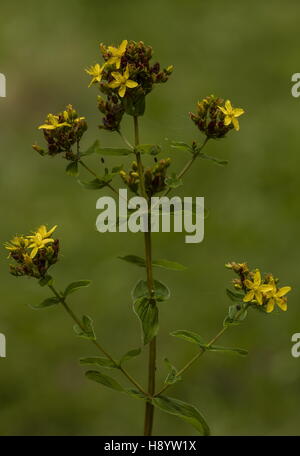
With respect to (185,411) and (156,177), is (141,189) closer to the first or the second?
(156,177)

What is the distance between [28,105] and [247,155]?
5.58 feet

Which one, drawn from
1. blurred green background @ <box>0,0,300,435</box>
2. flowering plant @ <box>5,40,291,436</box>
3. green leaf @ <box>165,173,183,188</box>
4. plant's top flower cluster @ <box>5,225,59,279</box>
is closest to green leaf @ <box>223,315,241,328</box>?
flowering plant @ <box>5,40,291,436</box>

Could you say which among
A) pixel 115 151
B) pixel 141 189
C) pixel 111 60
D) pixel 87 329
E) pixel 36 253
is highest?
pixel 111 60

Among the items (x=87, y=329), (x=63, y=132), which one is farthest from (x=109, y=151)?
(x=87, y=329)

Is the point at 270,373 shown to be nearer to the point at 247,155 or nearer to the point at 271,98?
the point at 247,155

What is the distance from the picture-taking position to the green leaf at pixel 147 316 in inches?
75.3

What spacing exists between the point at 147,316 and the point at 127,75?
0.62 metres

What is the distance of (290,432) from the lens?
10.4 ft

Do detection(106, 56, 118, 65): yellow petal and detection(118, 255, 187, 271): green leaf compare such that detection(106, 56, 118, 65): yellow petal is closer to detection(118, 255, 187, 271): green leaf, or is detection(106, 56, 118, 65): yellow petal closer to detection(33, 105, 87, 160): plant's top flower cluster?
detection(33, 105, 87, 160): plant's top flower cluster

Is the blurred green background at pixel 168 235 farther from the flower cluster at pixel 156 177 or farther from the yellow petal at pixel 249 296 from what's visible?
the flower cluster at pixel 156 177

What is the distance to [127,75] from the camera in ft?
5.98

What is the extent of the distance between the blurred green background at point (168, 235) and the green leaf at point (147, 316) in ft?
4.77

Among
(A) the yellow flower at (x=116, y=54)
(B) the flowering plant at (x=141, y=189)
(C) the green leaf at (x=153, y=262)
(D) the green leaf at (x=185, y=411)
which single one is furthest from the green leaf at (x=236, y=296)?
(A) the yellow flower at (x=116, y=54)

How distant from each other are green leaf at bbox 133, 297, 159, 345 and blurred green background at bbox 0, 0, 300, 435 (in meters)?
1.45
